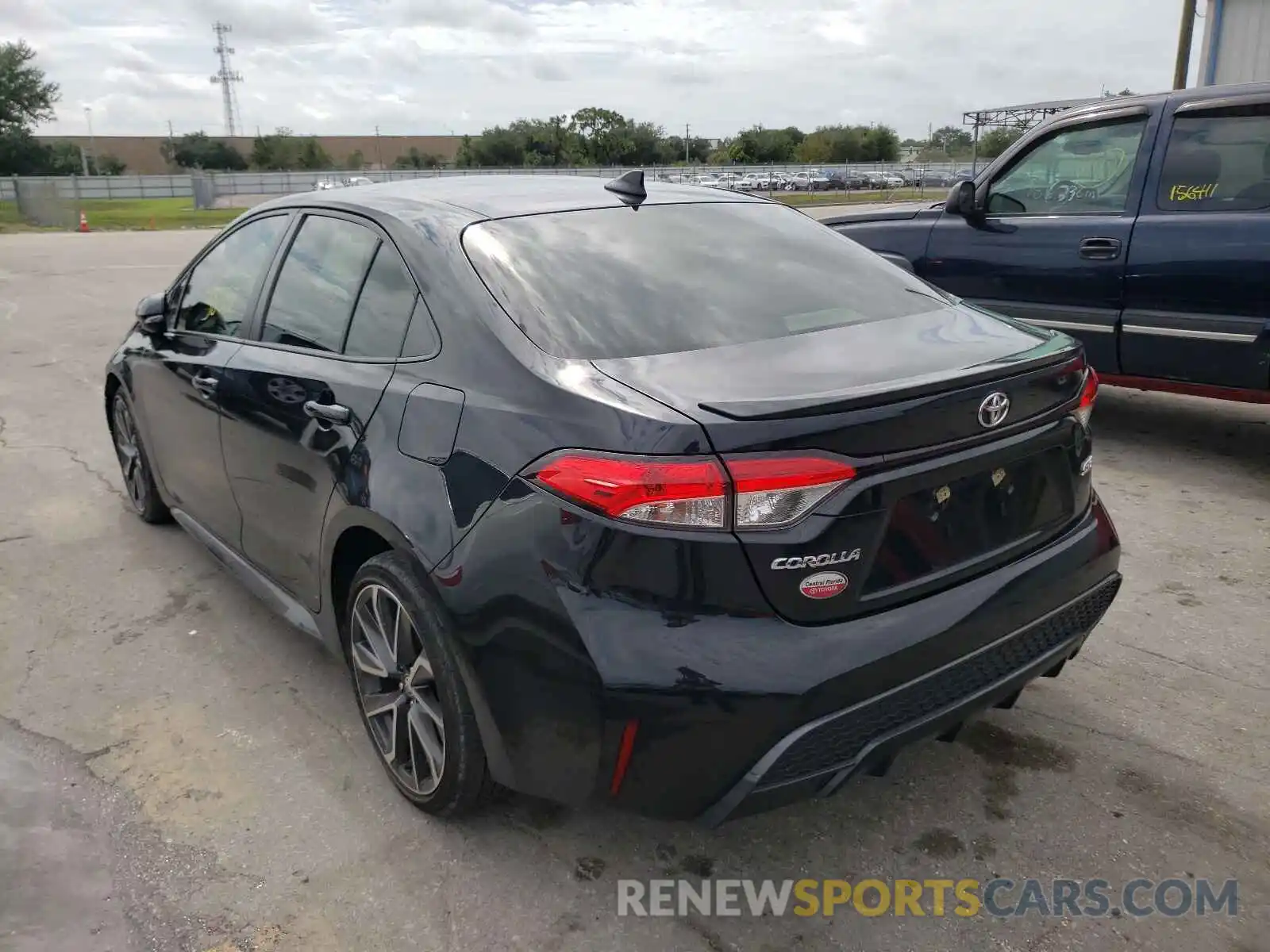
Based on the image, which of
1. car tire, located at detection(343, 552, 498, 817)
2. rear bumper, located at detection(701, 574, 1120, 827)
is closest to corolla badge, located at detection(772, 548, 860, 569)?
rear bumper, located at detection(701, 574, 1120, 827)

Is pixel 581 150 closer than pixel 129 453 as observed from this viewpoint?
No

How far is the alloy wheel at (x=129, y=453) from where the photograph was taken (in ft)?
15.6

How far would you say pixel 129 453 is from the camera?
16.1 ft

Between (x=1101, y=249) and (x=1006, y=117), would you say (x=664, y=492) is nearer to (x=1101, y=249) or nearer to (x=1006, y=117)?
(x=1101, y=249)

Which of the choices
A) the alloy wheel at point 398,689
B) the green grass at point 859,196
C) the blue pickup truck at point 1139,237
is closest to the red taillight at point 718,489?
the alloy wheel at point 398,689

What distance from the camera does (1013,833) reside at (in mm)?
2574

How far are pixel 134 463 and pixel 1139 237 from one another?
17.4ft

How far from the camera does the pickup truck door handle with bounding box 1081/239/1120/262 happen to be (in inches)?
213

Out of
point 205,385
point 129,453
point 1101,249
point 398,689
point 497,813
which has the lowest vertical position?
point 497,813

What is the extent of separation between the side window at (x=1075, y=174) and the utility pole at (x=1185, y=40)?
15.3 meters

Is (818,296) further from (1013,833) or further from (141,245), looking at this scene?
(141,245)

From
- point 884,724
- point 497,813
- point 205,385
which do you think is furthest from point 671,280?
point 205,385

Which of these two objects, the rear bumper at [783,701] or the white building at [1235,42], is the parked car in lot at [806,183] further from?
the rear bumper at [783,701]

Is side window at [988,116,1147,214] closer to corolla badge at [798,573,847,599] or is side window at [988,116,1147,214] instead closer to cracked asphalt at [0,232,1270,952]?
cracked asphalt at [0,232,1270,952]
